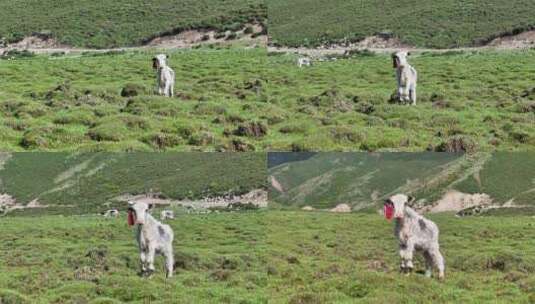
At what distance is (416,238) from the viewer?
18.4 meters

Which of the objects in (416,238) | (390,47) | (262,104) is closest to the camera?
(416,238)

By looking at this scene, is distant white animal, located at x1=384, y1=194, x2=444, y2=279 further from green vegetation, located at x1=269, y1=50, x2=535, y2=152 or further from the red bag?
the red bag

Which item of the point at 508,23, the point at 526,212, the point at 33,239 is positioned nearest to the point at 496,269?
the point at 526,212

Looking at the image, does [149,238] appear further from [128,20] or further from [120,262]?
[128,20]

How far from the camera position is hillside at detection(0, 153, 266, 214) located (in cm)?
2058

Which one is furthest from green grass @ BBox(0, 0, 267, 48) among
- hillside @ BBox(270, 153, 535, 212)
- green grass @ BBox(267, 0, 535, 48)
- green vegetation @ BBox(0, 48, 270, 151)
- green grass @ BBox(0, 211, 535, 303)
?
green grass @ BBox(0, 211, 535, 303)

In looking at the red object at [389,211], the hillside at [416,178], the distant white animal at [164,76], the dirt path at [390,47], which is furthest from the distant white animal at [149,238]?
the dirt path at [390,47]

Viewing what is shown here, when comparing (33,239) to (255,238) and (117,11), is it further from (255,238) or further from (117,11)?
(117,11)

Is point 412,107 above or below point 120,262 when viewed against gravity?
above

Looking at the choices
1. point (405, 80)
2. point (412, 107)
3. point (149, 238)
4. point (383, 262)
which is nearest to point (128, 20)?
point (405, 80)

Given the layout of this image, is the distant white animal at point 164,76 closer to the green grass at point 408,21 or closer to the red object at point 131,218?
the red object at point 131,218

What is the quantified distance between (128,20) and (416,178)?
11.3 meters

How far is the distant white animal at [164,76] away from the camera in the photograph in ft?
75.6

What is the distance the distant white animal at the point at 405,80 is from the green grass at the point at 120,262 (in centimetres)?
419
